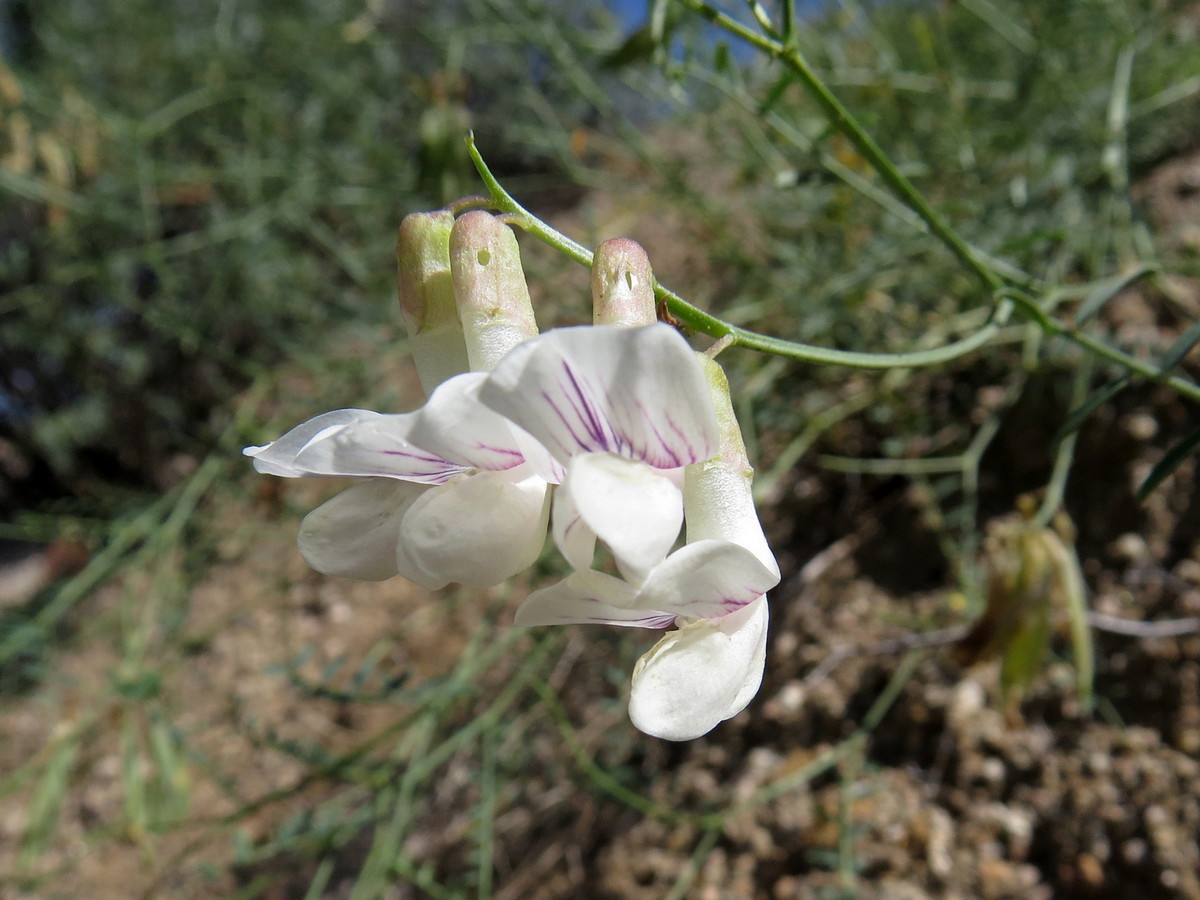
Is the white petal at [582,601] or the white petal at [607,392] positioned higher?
the white petal at [607,392]

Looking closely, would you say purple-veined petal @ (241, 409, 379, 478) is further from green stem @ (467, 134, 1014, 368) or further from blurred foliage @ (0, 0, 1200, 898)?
blurred foliage @ (0, 0, 1200, 898)

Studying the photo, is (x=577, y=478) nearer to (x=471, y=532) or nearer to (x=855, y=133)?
(x=471, y=532)

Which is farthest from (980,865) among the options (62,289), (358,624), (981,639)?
(62,289)

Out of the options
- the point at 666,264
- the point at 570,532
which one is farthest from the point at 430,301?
the point at 666,264

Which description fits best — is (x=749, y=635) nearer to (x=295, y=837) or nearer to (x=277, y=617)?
(x=295, y=837)

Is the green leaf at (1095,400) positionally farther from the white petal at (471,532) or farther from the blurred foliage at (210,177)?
the blurred foliage at (210,177)

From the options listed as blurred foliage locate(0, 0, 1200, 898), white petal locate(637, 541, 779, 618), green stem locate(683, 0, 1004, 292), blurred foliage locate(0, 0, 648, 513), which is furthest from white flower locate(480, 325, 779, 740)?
blurred foliage locate(0, 0, 648, 513)

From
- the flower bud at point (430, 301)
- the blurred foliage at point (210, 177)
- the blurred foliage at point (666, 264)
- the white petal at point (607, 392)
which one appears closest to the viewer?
the white petal at point (607, 392)

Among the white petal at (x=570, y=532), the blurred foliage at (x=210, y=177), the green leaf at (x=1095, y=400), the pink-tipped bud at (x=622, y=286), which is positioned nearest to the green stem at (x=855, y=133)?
the green leaf at (x=1095, y=400)
